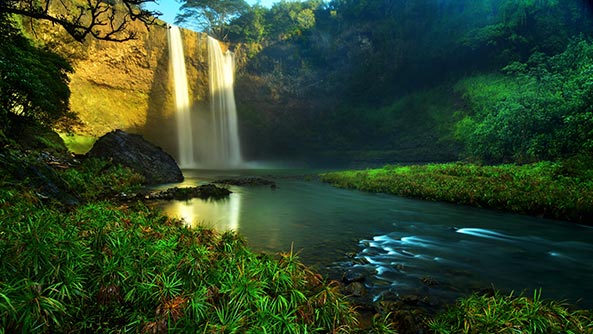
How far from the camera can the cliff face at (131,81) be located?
3084 cm

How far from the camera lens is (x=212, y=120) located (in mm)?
42312

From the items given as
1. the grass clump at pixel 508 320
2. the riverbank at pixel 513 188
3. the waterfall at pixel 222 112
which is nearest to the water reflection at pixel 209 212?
the grass clump at pixel 508 320

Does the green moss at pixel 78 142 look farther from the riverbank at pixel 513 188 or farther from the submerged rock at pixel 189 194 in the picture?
the riverbank at pixel 513 188

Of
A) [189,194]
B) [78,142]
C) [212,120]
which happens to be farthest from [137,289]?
[212,120]

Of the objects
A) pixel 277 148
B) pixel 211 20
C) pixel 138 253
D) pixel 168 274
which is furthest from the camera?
pixel 211 20

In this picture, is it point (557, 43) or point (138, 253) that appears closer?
point (138, 253)

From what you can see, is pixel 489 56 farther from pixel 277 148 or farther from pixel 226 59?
pixel 226 59

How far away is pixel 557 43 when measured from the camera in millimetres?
28859

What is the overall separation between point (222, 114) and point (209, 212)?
33014 millimetres

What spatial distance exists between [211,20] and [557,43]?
1881 inches

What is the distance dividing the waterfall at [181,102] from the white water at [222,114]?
2.81m

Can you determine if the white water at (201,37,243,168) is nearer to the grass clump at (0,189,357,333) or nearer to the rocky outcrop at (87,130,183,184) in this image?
the rocky outcrop at (87,130,183,184)

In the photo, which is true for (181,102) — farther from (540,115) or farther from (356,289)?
(356,289)

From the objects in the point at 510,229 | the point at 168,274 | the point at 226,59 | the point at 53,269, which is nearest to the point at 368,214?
the point at 510,229
